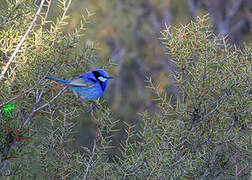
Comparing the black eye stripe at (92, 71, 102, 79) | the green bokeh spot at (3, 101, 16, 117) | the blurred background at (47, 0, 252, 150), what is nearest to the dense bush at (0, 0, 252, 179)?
the green bokeh spot at (3, 101, 16, 117)

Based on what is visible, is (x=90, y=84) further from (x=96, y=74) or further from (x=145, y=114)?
(x=145, y=114)

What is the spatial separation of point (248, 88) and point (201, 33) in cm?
51

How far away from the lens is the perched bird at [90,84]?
9.56ft

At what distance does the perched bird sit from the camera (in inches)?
115

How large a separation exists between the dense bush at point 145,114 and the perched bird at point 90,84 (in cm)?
7

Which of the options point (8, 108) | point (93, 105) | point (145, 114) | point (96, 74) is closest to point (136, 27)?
point (96, 74)

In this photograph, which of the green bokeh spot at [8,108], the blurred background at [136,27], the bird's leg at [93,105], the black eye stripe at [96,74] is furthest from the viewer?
the blurred background at [136,27]

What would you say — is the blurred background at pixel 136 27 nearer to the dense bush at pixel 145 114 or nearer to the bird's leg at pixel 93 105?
the bird's leg at pixel 93 105

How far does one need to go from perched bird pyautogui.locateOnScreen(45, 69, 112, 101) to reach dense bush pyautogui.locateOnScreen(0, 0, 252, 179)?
0.07 m

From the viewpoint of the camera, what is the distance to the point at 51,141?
2561 mm

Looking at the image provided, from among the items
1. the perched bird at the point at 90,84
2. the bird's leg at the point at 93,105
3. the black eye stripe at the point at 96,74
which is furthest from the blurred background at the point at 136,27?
the bird's leg at the point at 93,105

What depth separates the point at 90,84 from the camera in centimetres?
400

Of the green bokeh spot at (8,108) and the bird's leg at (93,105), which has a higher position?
the green bokeh spot at (8,108)

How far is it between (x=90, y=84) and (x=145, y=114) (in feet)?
4.89
